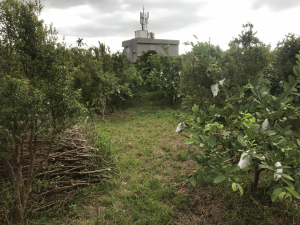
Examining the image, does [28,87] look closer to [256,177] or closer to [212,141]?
[212,141]

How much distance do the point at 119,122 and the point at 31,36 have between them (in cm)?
518

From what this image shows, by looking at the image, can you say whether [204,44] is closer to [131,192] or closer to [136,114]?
[131,192]

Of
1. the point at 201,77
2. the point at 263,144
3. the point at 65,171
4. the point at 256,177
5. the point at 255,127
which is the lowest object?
the point at 65,171

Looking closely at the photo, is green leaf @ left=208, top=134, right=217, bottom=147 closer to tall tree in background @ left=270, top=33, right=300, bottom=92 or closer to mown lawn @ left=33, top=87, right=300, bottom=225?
mown lawn @ left=33, top=87, right=300, bottom=225

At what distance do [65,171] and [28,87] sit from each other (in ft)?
5.06

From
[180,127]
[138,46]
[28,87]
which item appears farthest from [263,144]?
[138,46]

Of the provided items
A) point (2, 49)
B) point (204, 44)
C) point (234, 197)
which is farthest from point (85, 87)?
point (234, 197)

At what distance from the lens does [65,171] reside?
2994 millimetres

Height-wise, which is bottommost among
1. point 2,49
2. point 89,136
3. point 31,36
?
point 89,136

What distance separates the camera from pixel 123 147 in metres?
4.79

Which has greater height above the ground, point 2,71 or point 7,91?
point 2,71

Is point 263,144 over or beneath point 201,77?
beneath

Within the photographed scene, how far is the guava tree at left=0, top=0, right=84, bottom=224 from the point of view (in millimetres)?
1904

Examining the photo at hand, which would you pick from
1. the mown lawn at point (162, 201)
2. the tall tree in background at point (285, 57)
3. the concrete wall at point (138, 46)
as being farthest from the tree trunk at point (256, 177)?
the concrete wall at point (138, 46)
